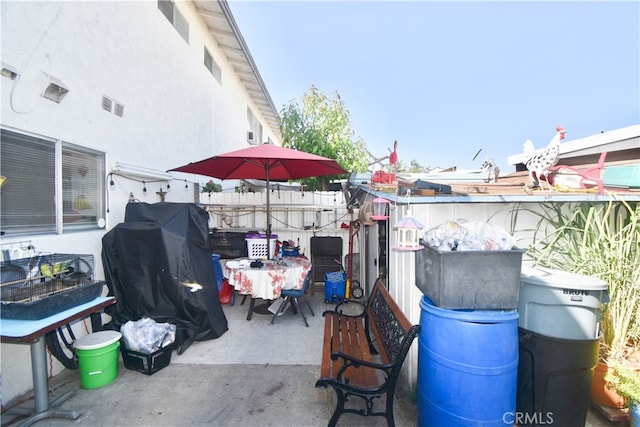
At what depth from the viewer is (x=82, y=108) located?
3453mm

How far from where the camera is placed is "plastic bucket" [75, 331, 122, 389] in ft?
9.23

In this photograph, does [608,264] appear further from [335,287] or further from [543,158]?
[335,287]

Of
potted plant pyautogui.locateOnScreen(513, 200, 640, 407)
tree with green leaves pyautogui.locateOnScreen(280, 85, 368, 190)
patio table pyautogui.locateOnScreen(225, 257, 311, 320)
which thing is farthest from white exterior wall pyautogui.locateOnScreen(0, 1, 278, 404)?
potted plant pyautogui.locateOnScreen(513, 200, 640, 407)

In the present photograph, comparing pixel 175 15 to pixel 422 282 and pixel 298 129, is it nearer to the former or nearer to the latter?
pixel 298 129

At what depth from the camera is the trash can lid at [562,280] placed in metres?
2.04

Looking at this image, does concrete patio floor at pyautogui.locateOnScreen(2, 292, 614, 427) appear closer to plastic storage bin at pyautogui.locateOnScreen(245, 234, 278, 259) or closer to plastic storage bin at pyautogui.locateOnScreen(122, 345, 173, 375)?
plastic storage bin at pyautogui.locateOnScreen(122, 345, 173, 375)

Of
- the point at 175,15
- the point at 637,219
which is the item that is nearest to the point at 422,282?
the point at 637,219

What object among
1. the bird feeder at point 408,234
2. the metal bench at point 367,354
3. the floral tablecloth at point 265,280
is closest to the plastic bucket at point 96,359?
the floral tablecloth at point 265,280

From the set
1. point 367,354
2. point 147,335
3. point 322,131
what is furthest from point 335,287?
point 322,131

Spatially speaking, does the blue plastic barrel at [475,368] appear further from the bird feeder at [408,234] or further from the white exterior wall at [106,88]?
the white exterior wall at [106,88]

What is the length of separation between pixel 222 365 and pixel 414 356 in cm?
218

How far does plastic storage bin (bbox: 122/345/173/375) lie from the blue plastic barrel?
286 cm

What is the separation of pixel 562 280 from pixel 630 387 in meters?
0.92

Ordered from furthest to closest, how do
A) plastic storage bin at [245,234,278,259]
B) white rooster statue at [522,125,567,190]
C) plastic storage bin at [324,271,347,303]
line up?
plastic storage bin at [324,271,347,303] < plastic storage bin at [245,234,278,259] < white rooster statue at [522,125,567,190]
